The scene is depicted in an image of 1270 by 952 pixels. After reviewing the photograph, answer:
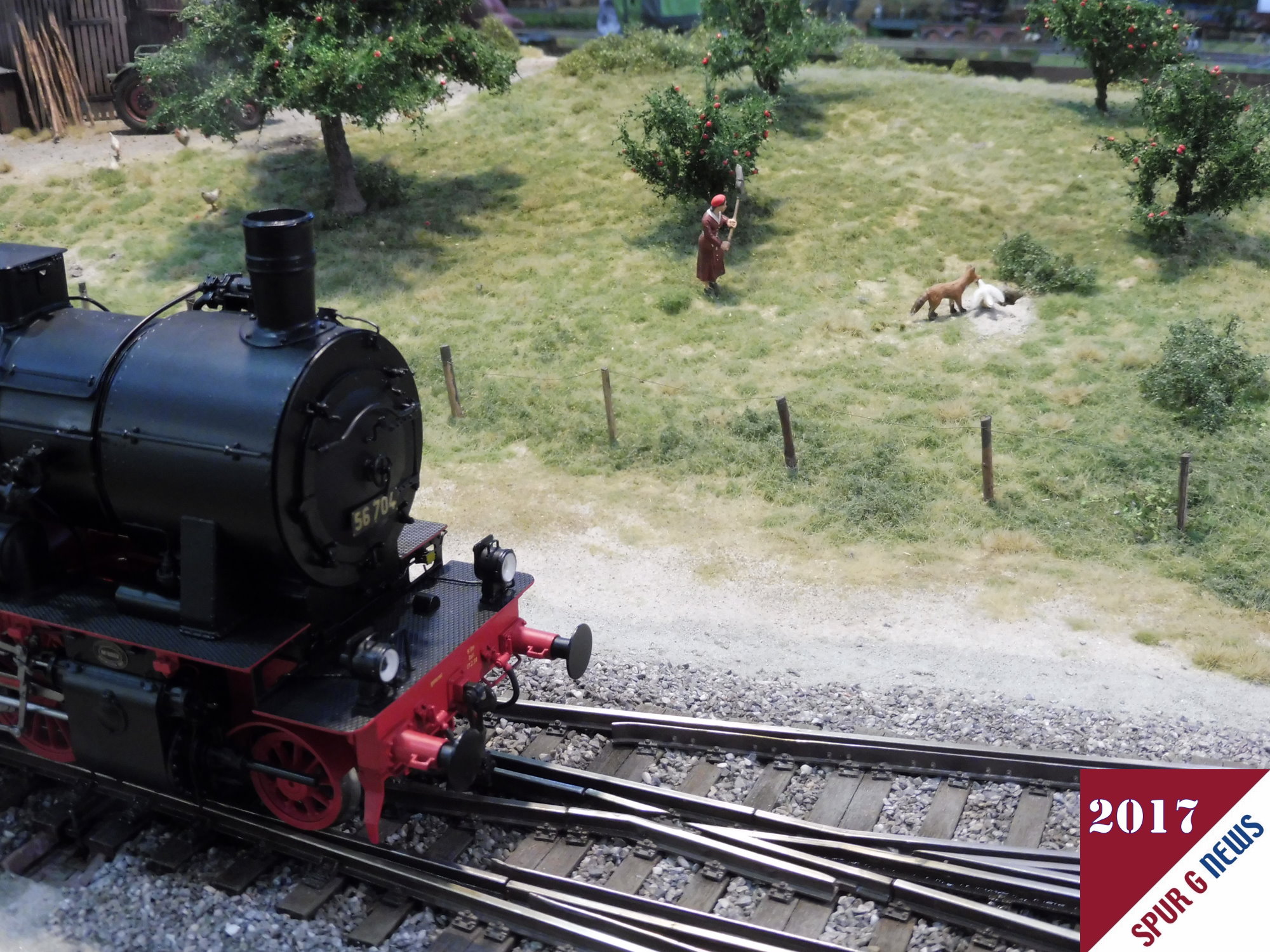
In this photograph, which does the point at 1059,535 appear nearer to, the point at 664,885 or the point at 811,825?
the point at 811,825

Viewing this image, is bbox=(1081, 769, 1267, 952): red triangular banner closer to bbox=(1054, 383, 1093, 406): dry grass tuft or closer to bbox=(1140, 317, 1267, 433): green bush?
bbox=(1140, 317, 1267, 433): green bush

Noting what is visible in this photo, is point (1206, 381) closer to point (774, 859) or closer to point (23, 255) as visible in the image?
point (774, 859)

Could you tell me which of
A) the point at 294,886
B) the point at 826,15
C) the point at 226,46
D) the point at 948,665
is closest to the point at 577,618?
the point at 948,665

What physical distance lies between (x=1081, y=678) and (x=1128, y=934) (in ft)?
10.2

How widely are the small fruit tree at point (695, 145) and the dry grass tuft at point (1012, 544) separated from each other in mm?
8703

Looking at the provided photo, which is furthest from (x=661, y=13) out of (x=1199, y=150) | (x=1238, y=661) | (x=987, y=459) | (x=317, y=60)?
(x=1238, y=661)

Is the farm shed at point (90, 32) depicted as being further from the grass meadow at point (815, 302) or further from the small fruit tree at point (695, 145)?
the small fruit tree at point (695, 145)

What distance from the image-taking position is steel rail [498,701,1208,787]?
7.22 m

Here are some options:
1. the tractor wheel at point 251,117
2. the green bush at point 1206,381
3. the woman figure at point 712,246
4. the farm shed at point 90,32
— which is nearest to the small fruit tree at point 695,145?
the woman figure at point 712,246

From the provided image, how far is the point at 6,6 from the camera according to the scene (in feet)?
68.2

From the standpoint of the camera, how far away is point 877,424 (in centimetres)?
1299

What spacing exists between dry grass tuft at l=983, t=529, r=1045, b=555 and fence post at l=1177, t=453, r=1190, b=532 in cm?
131

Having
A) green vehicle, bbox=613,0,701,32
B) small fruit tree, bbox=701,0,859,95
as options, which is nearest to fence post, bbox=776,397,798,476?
small fruit tree, bbox=701,0,859,95

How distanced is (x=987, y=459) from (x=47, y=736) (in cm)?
854
